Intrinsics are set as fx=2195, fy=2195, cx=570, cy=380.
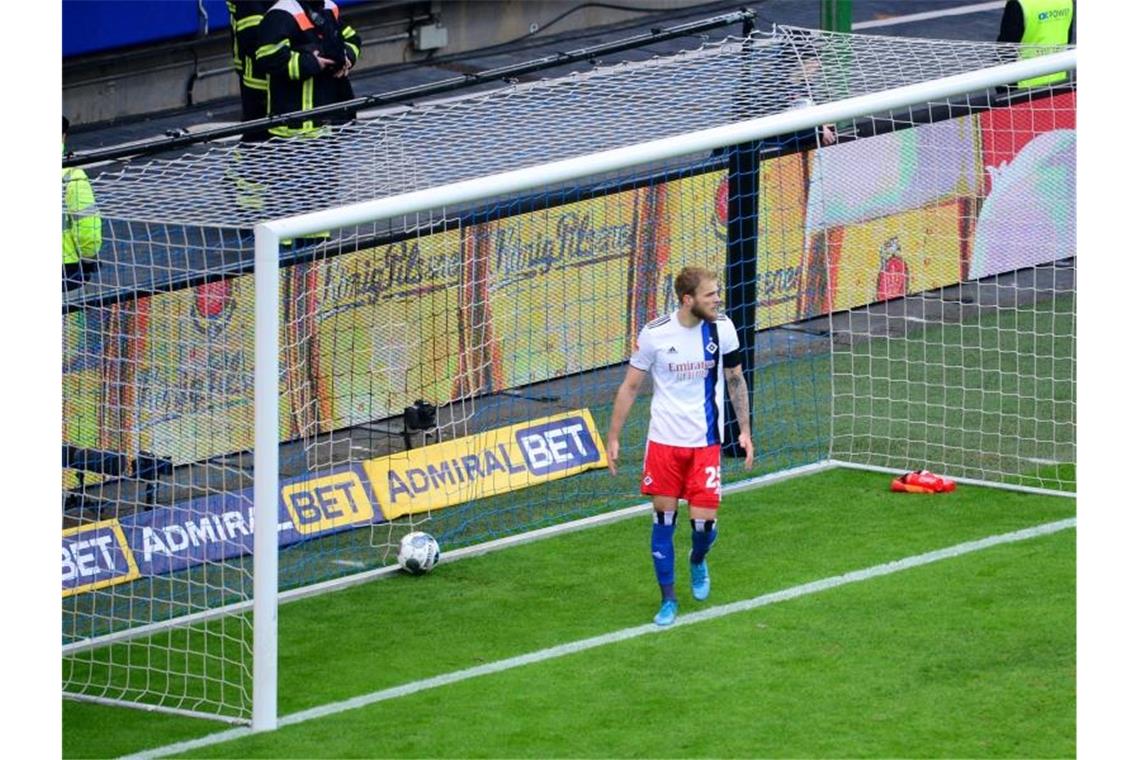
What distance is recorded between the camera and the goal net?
11180 mm

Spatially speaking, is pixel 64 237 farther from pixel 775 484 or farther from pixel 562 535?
pixel 775 484

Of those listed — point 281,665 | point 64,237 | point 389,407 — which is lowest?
point 281,665

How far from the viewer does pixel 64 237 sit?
11750 mm

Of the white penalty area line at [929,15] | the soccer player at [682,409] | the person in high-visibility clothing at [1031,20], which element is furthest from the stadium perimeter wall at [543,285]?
the white penalty area line at [929,15]

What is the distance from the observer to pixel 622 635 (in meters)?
10.8

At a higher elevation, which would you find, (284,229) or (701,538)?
(284,229)

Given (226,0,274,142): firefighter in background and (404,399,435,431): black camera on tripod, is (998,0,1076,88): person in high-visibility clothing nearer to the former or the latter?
(226,0,274,142): firefighter in background

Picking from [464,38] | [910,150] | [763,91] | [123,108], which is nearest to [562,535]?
[763,91]

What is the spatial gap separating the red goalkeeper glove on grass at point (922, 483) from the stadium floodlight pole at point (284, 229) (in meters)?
2.29

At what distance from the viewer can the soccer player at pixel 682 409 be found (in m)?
10.8

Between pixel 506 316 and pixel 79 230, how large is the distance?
274 cm

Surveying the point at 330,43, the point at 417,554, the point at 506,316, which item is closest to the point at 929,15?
the point at 330,43

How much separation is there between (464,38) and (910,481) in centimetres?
977

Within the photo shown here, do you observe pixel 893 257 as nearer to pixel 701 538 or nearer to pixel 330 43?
pixel 330 43
